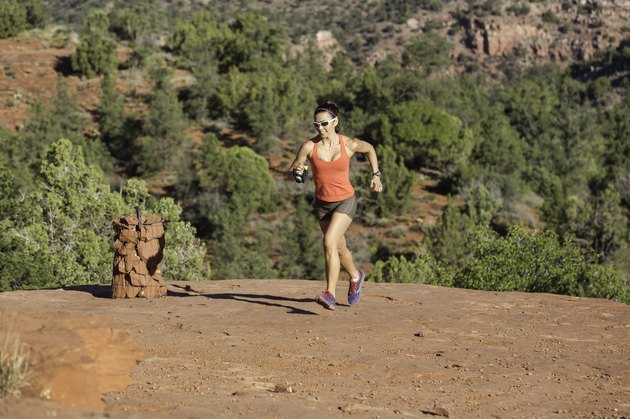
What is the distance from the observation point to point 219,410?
450 cm

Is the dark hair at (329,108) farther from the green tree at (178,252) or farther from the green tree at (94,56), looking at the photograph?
the green tree at (94,56)

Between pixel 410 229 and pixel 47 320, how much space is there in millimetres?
31923

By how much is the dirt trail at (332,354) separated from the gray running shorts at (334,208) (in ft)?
3.35

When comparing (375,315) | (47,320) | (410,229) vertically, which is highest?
(47,320)

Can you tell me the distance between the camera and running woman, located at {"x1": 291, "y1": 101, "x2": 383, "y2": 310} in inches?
290

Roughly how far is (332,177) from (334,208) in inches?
12.9

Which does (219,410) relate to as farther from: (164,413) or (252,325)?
(252,325)

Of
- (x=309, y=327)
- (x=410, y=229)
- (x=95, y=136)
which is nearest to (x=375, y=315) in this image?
(x=309, y=327)

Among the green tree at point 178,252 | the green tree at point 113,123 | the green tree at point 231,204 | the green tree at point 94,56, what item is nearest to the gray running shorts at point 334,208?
the green tree at point 178,252

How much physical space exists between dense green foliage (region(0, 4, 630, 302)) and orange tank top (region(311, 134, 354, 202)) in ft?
25.1

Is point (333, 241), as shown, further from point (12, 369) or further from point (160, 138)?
point (160, 138)

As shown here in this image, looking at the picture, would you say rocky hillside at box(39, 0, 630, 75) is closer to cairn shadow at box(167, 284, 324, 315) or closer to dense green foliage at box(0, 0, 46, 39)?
dense green foliage at box(0, 0, 46, 39)

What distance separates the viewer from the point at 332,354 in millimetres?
6270

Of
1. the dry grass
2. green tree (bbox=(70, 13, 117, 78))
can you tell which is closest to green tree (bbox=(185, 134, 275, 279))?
green tree (bbox=(70, 13, 117, 78))
